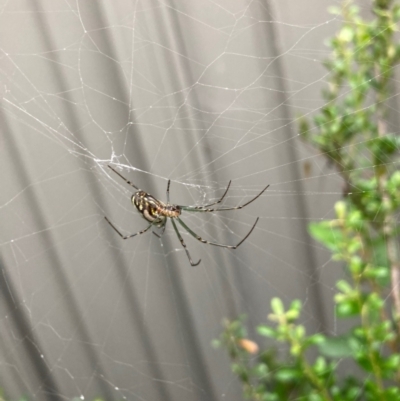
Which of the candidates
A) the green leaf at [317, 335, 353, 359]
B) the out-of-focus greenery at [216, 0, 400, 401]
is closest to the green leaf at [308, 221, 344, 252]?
the out-of-focus greenery at [216, 0, 400, 401]

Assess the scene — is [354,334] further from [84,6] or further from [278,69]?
[84,6]

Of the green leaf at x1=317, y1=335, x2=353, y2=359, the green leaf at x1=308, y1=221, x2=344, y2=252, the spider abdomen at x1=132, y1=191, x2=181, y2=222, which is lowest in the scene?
the green leaf at x1=317, y1=335, x2=353, y2=359

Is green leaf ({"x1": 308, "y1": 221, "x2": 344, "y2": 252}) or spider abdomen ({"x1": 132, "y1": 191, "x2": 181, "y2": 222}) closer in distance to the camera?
green leaf ({"x1": 308, "y1": 221, "x2": 344, "y2": 252})

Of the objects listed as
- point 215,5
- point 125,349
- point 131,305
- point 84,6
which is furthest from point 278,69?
point 125,349

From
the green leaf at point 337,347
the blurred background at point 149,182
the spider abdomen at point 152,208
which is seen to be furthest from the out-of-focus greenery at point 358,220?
the spider abdomen at point 152,208

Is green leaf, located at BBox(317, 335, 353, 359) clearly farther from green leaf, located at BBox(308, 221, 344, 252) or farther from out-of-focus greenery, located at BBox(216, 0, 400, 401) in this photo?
green leaf, located at BBox(308, 221, 344, 252)

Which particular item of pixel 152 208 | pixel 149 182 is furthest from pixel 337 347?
pixel 149 182

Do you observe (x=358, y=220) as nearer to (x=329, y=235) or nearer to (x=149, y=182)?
(x=329, y=235)
